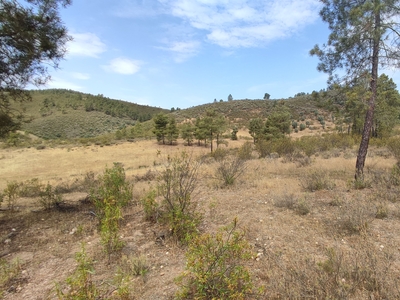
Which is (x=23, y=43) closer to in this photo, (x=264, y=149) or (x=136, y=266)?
(x=136, y=266)

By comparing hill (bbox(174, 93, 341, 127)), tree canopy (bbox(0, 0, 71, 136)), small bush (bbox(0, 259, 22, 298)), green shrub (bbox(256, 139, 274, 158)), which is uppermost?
hill (bbox(174, 93, 341, 127))

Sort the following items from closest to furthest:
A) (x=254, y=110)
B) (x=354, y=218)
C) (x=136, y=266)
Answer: (x=136, y=266), (x=354, y=218), (x=254, y=110)

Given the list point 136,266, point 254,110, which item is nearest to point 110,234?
point 136,266

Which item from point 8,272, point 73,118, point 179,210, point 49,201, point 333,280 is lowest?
point 8,272

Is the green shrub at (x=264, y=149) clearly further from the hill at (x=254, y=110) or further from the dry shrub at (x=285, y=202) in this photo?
the hill at (x=254, y=110)

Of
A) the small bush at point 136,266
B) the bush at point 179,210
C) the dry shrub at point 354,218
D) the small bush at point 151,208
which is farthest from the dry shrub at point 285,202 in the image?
the small bush at point 136,266

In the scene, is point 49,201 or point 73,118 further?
point 73,118

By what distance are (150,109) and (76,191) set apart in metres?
150

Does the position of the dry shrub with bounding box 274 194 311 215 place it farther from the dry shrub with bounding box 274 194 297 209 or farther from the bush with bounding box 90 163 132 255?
the bush with bounding box 90 163 132 255

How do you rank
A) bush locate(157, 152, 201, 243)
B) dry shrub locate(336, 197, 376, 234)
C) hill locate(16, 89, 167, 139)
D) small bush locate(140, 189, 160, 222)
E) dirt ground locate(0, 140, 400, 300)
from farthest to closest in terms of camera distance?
hill locate(16, 89, 167, 139), small bush locate(140, 189, 160, 222), bush locate(157, 152, 201, 243), dry shrub locate(336, 197, 376, 234), dirt ground locate(0, 140, 400, 300)

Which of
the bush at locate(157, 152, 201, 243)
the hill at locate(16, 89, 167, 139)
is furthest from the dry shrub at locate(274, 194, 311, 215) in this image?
the hill at locate(16, 89, 167, 139)

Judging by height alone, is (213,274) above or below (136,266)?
above

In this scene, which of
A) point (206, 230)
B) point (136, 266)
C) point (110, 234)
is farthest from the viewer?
point (206, 230)

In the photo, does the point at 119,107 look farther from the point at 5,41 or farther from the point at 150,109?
the point at 5,41
